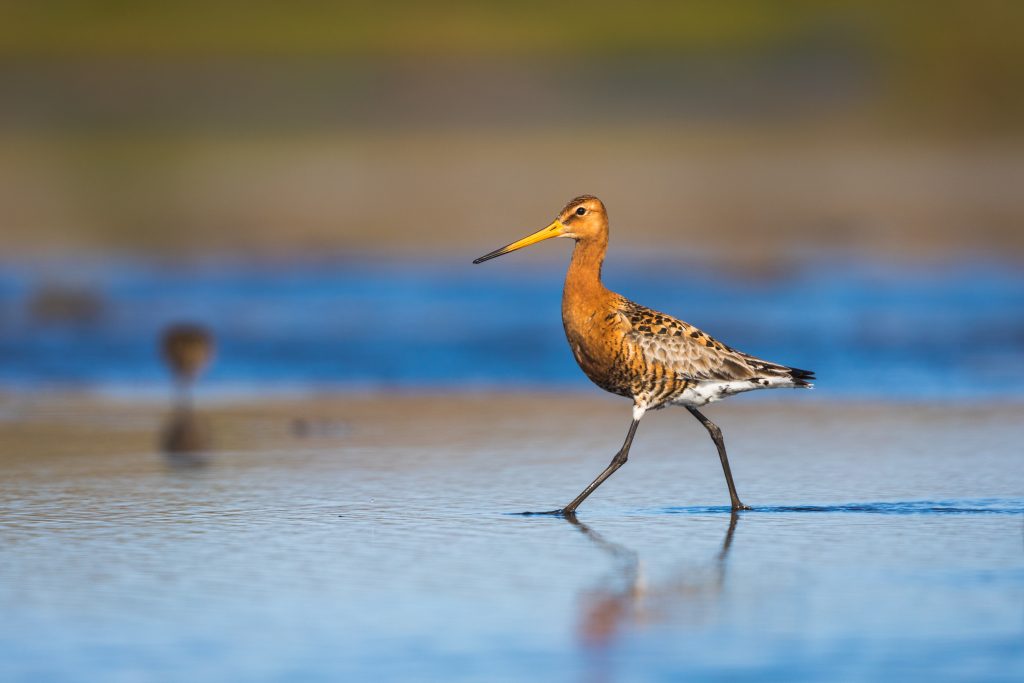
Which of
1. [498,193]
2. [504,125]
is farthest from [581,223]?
[504,125]

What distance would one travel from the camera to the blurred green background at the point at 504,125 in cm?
2612

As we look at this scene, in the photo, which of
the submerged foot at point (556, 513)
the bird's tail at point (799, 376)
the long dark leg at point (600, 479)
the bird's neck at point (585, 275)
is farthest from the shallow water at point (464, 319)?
the submerged foot at point (556, 513)

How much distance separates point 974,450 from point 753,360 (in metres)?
1.42

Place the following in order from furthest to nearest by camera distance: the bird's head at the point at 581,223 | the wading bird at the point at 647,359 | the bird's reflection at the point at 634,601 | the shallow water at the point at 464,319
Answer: the shallow water at the point at 464,319 < the bird's head at the point at 581,223 < the wading bird at the point at 647,359 < the bird's reflection at the point at 634,601

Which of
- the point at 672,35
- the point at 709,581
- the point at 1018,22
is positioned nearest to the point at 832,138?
the point at 1018,22

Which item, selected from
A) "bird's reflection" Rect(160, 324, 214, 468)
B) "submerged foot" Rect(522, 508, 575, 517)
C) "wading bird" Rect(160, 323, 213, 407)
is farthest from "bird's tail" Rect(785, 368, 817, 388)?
"wading bird" Rect(160, 323, 213, 407)

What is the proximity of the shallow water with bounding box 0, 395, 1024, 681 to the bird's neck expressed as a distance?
863mm

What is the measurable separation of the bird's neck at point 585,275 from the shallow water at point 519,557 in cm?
86

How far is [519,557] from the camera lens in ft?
23.1

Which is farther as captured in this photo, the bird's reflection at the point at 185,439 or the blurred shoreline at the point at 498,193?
the blurred shoreline at the point at 498,193

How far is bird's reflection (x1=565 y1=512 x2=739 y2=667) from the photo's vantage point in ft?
19.4

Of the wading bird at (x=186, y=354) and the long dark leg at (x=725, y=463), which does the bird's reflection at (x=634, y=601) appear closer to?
the long dark leg at (x=725, y=463)

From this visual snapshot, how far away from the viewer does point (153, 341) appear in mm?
14805

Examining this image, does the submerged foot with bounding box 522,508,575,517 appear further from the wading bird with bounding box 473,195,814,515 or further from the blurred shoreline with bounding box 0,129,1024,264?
the blurred shoreline with bounding box 0,129,1024,264
